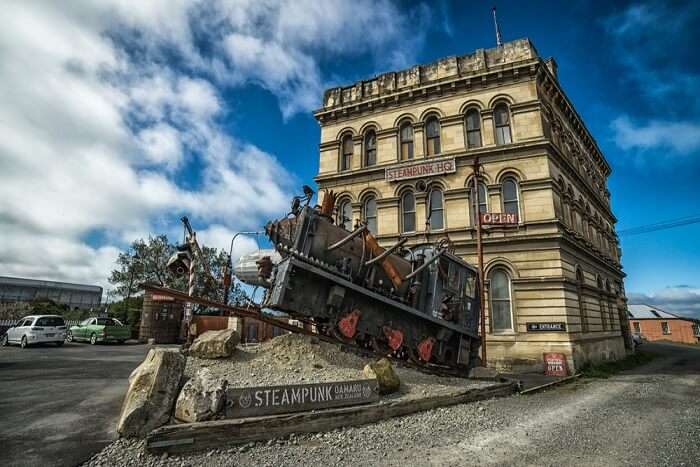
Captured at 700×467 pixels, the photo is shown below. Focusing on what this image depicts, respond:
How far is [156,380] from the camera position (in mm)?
5082

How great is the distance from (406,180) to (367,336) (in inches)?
445

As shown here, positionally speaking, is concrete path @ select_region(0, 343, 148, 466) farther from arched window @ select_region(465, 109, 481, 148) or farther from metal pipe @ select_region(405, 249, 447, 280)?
arched window @ select_region(465, 109, 481, 148)

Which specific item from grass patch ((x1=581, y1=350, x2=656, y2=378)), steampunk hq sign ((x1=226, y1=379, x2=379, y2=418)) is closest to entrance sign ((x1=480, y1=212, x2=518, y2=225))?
grass patch ((x1=581, y1=350, x2=656, y2=378))

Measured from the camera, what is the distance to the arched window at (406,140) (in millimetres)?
19656

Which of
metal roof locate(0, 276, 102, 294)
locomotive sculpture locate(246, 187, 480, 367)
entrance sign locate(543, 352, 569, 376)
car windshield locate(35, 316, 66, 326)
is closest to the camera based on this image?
locomotive sculpture locate(246, 187, 480, 367)

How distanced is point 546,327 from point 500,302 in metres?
2.04

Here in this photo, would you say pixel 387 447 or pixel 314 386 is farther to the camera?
pixel 314 386

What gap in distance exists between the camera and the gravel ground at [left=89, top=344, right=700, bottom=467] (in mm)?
4727

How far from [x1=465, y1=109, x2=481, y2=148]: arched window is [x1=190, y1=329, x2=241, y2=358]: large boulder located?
15.5 meters

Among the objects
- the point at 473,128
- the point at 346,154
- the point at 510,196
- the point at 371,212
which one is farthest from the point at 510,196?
the point at 346,154

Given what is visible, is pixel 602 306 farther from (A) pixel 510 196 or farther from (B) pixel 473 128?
(B) pixel 473 128

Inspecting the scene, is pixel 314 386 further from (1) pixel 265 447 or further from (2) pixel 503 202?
(2) pixel 503 202

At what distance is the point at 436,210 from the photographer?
18250 mm

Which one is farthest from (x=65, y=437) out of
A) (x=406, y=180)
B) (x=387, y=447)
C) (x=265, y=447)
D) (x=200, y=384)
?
(x=406, y=180)
